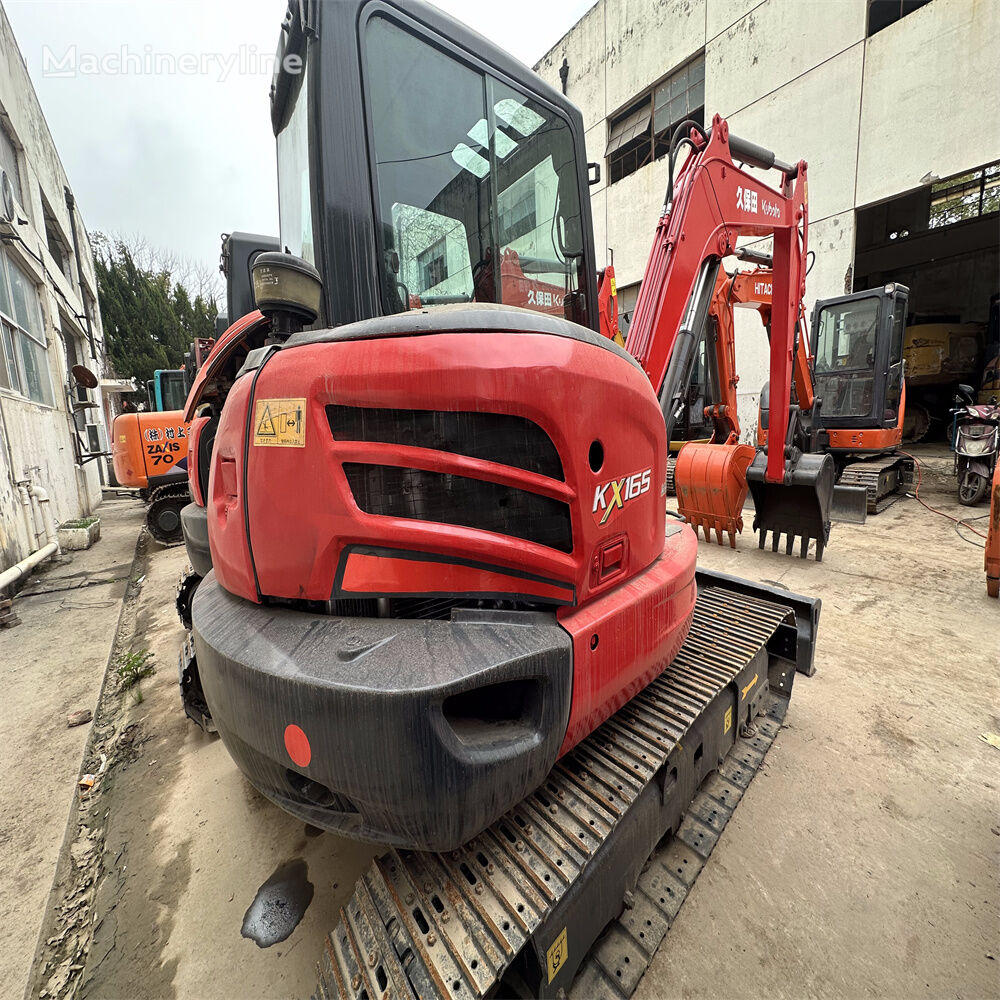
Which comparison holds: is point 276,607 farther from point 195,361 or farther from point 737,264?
point 737,264

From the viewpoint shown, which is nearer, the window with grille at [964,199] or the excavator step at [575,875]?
the excavator step at [575,875]

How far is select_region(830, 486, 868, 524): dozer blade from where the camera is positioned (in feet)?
20.0

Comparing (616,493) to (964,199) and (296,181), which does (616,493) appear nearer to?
(296,181)

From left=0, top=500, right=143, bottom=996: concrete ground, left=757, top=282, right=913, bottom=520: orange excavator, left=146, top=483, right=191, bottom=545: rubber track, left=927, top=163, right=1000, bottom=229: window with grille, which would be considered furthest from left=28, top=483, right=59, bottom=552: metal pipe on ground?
left=927, top=163, right=1000, bottom=229: window with grille

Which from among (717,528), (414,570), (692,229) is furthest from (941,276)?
(414,570)

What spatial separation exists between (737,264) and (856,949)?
11.6 meters

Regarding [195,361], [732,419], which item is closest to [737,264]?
[732,419]

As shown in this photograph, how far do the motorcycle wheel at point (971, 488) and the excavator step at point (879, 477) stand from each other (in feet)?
2.23

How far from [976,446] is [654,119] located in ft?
33.1

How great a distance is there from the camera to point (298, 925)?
158 cm

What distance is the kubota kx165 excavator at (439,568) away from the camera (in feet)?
3.40

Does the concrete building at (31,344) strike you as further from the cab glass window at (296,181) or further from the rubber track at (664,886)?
the rubber track at (664,886)

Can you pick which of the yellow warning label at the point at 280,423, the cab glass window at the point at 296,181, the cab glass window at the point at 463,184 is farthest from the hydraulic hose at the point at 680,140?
the yellow warning label at the point at 280,423

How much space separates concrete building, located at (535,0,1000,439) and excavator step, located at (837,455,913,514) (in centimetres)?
366
